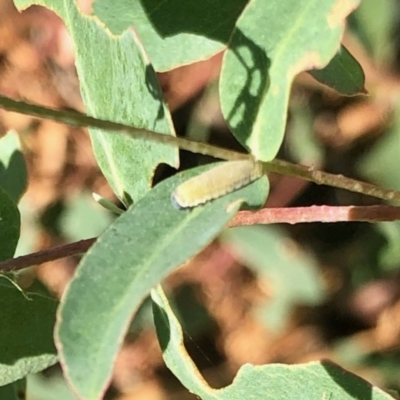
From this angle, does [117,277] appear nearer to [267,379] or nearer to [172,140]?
[172,140]

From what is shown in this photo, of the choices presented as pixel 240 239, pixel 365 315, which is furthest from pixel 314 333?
pixel 240 239

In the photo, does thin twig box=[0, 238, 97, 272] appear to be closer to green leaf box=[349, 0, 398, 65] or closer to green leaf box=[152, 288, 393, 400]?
green leaf box=[152, 288, 393, 400]

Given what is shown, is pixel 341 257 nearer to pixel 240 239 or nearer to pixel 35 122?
pixel 240 239

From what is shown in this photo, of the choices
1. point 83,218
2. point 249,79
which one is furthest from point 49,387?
point 249,79

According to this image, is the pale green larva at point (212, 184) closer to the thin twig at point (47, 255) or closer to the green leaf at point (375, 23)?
the thin twig at point (47, 255)

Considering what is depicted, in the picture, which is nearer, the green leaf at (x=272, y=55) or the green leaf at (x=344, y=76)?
the green leaf at (x=272, y=55)

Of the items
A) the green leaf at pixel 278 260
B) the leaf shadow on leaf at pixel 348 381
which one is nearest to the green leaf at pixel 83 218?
the green leaf at pixel 278 260
